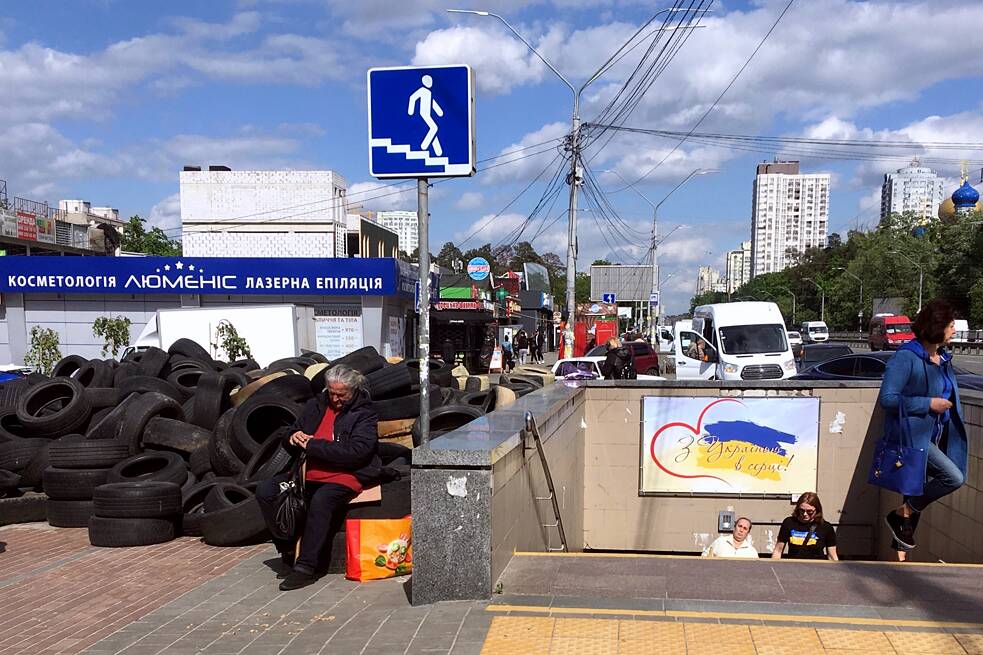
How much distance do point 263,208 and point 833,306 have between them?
80207mm

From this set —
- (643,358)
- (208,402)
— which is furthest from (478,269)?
(208,402)

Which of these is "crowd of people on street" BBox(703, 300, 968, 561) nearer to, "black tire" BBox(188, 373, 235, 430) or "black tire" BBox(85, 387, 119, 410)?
"black tire" BBox(188, 373, 235, 430)

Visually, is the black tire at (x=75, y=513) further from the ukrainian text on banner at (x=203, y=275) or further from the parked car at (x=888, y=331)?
the parked car at (x=888, y=331)

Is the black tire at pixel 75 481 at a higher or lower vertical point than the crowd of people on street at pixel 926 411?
lower

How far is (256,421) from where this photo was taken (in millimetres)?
9164

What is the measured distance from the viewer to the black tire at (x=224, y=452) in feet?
28.6

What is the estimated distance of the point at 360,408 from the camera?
529 centimetres

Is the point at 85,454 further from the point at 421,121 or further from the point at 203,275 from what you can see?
the point at 203,275

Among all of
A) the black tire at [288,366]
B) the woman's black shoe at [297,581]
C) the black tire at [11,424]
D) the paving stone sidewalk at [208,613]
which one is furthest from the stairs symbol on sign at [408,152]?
the black tire at [288,366]

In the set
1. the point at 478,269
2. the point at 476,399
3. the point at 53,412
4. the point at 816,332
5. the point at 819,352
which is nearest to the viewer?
the point at 53,412

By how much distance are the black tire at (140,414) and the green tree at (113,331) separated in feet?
55.0

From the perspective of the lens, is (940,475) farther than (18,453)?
No

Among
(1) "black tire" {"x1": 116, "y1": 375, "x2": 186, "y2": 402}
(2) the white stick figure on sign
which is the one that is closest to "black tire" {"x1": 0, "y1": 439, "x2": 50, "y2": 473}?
(1) "black tire" {"x1": 116, "y1": 375, "x2": 186, "y2": 402}

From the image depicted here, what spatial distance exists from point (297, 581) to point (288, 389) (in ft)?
17.0
